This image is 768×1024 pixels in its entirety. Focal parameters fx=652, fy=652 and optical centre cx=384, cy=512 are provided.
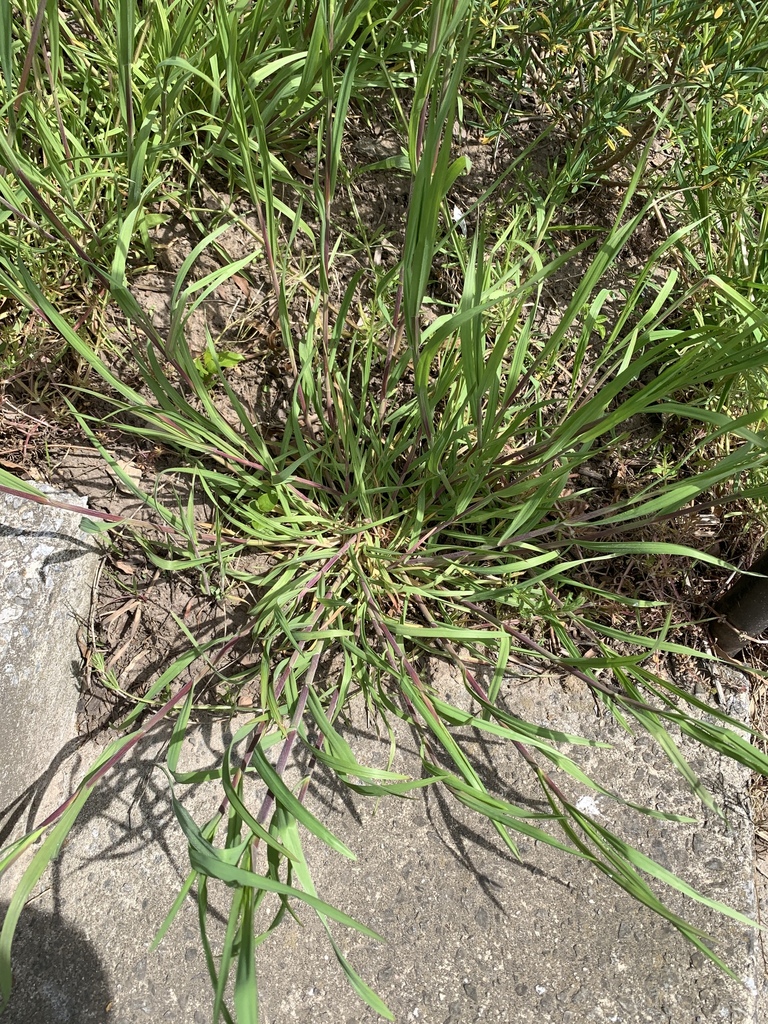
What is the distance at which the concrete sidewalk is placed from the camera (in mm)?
969

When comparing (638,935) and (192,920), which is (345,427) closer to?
(192,920)

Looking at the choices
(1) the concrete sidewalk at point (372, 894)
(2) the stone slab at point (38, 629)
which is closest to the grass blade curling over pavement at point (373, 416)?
(1) the concrete sidewalk at point (372, 894)

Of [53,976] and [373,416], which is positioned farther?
[373,416]

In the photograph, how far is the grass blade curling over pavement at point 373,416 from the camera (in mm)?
845

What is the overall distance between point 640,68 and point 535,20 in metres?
0.23

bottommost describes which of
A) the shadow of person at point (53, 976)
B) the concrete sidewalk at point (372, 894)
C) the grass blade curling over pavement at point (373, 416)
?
the shadow of person at point (53, 976)

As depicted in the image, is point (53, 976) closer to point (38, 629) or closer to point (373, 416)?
point (38, 629)

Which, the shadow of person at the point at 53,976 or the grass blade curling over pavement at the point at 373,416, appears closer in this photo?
the grass blade curling over pavement at the point at 373,416

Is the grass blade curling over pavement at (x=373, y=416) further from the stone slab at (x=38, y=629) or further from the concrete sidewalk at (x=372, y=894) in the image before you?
the stone slab at (x=38, y=629)

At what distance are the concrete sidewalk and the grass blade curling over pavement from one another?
0.17 feet

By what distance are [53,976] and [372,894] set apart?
0.49m

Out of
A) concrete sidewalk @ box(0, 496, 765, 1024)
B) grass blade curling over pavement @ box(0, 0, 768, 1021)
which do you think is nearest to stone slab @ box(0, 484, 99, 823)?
concrete sidewalk @ box(0, 496, 765, 1024)

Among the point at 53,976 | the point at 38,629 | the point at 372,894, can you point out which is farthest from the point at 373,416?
the point at 53,976

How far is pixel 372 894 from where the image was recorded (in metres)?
1.02
